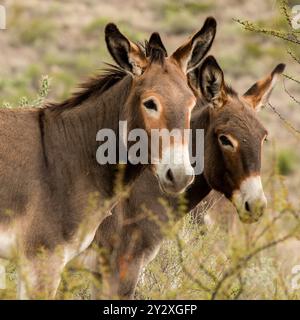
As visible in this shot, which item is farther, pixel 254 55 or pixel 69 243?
pixel 254 55

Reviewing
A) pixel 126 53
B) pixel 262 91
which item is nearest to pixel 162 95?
pixel 126 53

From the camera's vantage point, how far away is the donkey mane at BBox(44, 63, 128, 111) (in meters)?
7.61

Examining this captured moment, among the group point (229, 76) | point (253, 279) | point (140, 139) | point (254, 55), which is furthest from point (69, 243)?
point (254, 55)

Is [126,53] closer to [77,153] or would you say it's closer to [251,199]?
[77,153]

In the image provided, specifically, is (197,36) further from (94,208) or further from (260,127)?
(94,208)

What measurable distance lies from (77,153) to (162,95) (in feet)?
2.87

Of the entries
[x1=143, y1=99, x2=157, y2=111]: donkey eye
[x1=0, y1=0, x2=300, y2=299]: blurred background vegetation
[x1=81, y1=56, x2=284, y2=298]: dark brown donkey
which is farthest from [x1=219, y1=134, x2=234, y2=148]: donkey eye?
[x1=0, y1=0, x2=300, y2=299]: blurred background vegetation

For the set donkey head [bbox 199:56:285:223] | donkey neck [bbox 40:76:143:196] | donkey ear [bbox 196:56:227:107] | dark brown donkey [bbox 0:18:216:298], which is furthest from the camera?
donkey ear [bbox 196:56:227:107]

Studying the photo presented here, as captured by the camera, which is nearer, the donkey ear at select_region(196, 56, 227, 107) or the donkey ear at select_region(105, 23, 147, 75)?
the donkey ear at select_region(105, 23, 147, 75)

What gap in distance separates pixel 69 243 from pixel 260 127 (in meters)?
1.87

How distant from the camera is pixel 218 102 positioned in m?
8.28

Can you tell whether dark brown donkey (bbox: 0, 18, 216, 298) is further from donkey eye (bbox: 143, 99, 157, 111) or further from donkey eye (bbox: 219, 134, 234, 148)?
donkey eye (bbox: 219, 134, 234, 148)

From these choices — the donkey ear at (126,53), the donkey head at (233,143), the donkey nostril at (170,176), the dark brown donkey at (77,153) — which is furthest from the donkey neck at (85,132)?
the donkey head at (233,143)

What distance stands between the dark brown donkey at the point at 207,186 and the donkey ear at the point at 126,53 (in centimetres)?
103
